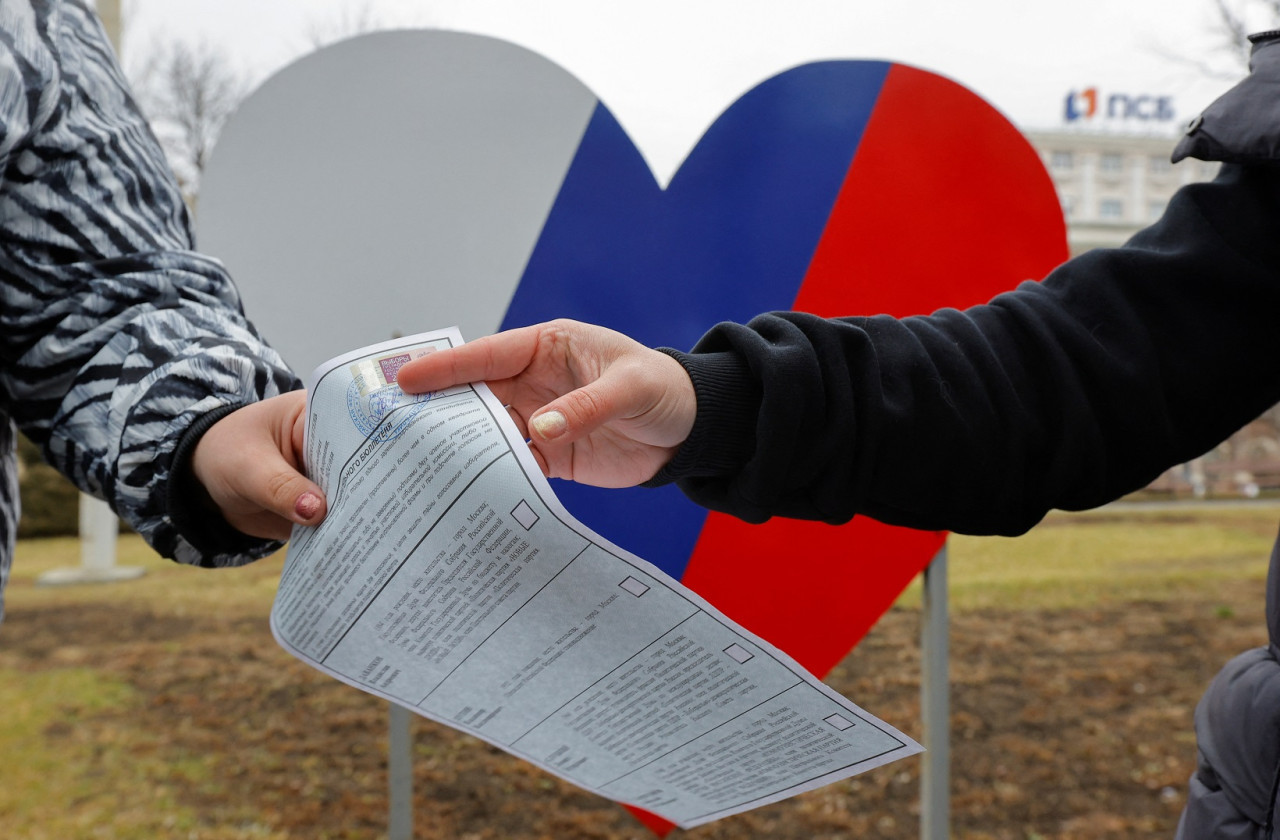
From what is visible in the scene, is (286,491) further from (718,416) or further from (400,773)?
(400,773)

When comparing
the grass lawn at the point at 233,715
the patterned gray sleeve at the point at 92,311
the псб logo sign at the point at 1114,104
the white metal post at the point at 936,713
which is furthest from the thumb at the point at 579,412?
the псб logo sign at the point at 1114,104

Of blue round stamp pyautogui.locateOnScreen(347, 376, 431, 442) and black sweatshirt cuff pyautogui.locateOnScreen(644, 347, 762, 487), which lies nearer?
blue round stamp pyautogui.locateOnScreen(347, 376, 431, 442)

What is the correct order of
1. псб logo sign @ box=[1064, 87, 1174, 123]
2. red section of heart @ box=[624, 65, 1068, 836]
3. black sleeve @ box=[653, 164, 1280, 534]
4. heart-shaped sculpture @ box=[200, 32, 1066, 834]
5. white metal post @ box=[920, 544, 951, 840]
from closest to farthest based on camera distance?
black sleeve @ box=[653, 164, 1280, 534]
heart-shaped sculpture @ box=[200, 32, 1066, 834]
red section of heart @ box=[624, 65, 1068, 836]
white metal post @ box=[920, 544, 951, 840]
псб logo sign @ box=[1064, 87, 1174, 123]

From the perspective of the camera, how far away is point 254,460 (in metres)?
0.74

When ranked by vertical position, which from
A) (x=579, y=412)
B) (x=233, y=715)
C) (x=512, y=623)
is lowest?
(x=233, y=715)

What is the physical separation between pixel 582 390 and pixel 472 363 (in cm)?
8

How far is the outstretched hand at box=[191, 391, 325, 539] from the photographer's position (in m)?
0.72

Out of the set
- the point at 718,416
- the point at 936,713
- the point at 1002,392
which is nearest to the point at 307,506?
the point at 718,416

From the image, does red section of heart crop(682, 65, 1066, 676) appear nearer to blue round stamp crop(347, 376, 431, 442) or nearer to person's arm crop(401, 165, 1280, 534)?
person's arm crop(401, 165, 1280, 534)

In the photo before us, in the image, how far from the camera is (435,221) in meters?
1.66

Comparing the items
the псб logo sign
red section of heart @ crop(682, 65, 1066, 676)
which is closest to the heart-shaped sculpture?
red section of heart @ crop(682, 65, 1066, 676)

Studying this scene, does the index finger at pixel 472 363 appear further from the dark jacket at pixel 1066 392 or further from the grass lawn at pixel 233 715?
the grass lawn at pixel 233 715

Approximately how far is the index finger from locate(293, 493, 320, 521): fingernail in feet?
0.36

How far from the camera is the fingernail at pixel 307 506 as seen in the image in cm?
66
